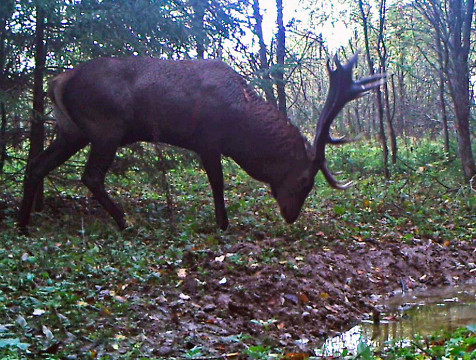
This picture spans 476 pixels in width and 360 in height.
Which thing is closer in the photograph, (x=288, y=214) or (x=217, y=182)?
(x=288, y=214)

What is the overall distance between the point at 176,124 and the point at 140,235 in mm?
1578

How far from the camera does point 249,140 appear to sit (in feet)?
26.7

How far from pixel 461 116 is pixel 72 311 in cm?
932

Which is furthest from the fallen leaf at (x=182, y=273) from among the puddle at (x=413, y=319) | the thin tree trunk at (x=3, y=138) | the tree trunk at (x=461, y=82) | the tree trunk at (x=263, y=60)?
the tree trunk at (x=461, y=82)

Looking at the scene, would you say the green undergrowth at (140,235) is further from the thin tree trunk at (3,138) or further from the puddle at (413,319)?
the puddle at (413,319)

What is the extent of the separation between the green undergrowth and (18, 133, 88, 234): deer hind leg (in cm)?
28

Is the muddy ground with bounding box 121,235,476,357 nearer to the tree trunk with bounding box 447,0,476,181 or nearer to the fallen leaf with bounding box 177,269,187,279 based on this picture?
the fallen leaf with bounding box 177,269,187,279

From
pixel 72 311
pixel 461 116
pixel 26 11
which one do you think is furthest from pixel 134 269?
pixel 461 116

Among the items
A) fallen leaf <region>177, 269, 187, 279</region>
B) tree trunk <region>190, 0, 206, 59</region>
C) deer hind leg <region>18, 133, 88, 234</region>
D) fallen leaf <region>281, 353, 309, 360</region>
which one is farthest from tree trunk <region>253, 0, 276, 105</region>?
fallen leaf <region>281, 353, 309, 360</region>

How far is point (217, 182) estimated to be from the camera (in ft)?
26.9

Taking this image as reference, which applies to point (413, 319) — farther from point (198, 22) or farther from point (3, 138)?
point (3, 138)

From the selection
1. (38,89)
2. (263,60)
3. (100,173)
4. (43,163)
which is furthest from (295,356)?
(263,60)

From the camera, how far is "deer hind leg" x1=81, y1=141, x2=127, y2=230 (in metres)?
7.85

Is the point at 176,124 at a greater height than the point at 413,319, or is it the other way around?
the point at 176,124
